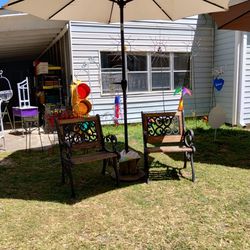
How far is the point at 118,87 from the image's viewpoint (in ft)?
27.2

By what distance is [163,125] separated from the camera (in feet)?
14.0

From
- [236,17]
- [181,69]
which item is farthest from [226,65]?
[236,17]

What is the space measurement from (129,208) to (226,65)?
6.66 metres

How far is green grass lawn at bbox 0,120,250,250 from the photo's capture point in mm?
2525

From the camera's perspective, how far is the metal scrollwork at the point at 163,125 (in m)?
4.23

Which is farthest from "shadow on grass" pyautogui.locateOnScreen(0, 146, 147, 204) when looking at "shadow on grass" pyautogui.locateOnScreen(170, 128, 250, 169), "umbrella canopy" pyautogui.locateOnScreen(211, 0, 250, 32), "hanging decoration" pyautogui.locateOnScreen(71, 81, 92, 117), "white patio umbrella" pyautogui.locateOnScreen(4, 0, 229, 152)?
"umbrella canopy" pyautogui.locateOnScreen(211, 0, 250, 32)

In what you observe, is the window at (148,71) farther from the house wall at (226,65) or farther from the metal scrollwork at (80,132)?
the metal scrollwork at (80,132)

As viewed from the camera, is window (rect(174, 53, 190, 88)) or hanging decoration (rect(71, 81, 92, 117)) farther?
window (rect(174, 53, 190, 88))

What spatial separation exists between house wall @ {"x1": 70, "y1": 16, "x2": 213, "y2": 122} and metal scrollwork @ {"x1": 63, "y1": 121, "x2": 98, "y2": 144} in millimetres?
3950

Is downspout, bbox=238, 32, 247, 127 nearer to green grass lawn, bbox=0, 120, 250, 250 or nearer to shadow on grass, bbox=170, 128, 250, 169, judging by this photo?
shadow on grass, bbox=170, 128, 250, 169

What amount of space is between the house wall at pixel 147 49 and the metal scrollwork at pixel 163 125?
3942 mm

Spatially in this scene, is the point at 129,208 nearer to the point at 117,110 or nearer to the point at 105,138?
the point at 105,138

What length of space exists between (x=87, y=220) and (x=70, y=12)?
2.84m

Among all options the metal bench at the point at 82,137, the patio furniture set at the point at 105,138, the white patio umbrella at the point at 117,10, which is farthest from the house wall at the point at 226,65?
the metal bench at the point at 82,137
